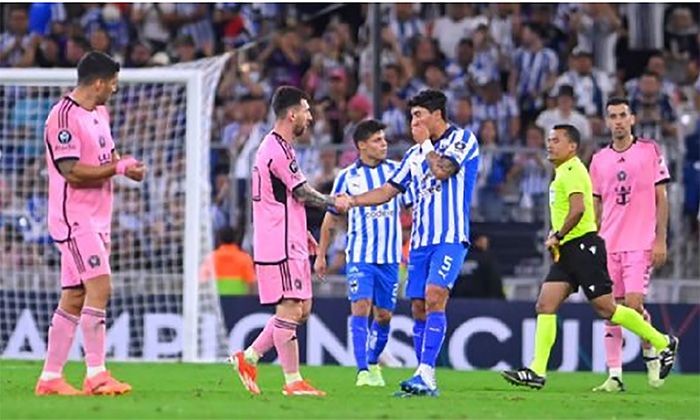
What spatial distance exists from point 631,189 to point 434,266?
302 cm

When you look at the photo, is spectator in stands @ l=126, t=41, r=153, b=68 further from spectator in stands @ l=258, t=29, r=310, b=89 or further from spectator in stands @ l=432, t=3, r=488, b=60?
Answer: spectator in stands @ l=432, t=3, r=488, b=60

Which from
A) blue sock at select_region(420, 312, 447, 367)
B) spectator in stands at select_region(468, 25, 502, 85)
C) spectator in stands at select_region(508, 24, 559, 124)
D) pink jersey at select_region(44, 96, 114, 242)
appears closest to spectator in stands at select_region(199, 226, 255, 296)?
spectator in stands at select_region(468, 25, 502, 85)

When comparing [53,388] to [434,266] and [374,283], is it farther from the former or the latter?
[374,283]

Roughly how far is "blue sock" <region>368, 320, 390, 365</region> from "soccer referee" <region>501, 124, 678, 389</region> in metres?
1.64

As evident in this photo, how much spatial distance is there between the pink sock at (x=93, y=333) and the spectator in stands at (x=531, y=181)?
9.25 metres

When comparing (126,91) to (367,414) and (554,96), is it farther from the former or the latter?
(367,414)

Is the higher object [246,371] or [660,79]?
[660,79]

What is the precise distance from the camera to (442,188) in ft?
46.3

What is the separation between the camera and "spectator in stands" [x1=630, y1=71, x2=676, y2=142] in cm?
2213

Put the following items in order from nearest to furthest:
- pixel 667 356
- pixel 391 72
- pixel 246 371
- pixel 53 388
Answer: pixel 53 388 < pixel 246 371 < pixel 667 356 < pixel 391 72

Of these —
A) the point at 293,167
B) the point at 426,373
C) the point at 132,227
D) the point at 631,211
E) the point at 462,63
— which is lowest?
the point at 426,373

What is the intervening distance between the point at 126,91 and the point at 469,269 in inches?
175

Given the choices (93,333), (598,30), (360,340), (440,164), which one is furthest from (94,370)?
(598,30)

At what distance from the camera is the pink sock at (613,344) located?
1593cm
